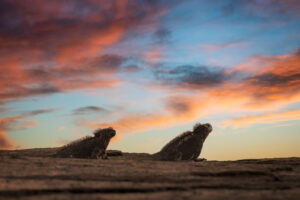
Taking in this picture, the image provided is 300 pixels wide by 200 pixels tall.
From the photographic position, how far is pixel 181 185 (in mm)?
7012

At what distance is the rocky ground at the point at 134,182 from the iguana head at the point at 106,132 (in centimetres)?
463

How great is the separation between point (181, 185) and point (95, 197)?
1.95m

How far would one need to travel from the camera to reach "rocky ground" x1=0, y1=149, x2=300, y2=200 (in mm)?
6195

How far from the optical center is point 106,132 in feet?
46.5

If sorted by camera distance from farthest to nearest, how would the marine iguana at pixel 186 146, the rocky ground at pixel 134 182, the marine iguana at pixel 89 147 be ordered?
the marine iguana at pixel 186 146
the marine iguana at pixel 89 147
the rocky ground at pixel 134 182

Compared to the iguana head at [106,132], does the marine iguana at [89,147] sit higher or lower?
lower

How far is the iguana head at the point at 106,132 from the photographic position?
1408 cm

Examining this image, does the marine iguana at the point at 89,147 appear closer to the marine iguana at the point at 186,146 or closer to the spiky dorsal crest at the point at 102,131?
the spiky dorsal crest at the point at 102,131

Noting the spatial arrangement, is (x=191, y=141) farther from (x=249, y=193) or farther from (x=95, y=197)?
(x=95, y=197)

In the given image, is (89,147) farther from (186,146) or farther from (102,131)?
(186,146)

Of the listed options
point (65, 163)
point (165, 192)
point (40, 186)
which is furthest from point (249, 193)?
point (65, 163)

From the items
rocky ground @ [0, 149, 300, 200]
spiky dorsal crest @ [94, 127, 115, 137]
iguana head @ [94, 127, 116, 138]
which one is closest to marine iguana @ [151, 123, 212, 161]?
iguana head @ [94, 127, 116, 138]

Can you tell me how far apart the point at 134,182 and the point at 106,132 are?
7243 millimetres

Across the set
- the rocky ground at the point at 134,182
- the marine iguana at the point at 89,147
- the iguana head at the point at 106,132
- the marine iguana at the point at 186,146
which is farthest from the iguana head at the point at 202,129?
the rocky ground at the point at 134,182
